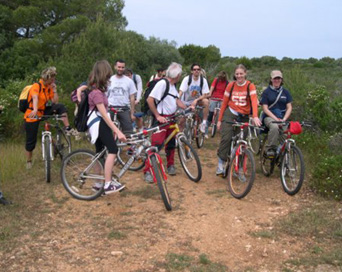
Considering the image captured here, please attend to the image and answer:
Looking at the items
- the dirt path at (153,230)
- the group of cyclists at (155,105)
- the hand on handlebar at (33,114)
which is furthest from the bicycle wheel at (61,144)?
the dirt path at (153,230)

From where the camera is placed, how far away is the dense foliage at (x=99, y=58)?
8375 mm

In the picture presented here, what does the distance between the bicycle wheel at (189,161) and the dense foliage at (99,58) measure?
1.90m

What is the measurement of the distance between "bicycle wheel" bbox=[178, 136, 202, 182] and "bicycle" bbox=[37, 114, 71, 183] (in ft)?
7.35

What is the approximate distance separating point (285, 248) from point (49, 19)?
25.1m

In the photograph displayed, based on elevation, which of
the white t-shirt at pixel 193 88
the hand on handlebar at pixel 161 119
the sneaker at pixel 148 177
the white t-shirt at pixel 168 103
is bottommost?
the sneaker at pixel 148 177

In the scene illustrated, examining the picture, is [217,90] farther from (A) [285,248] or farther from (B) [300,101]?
(A) [285,248]

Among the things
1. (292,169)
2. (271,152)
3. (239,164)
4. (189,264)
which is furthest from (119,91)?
(189,264)

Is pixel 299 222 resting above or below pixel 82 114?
below

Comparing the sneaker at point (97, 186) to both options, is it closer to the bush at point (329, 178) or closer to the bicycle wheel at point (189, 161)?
the bicycle wheel at point (189, 161)

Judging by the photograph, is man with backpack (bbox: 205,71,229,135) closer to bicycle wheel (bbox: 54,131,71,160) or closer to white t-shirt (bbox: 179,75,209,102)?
white t-shirt (bbox: 179,75,209,102)

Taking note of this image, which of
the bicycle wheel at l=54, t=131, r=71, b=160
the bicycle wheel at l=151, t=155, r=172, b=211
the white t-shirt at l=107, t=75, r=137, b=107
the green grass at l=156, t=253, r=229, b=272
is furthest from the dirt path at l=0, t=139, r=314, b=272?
the white t-shirt at l=107, t=75, r=137, b=107

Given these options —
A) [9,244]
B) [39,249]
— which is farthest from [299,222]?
[9,244]

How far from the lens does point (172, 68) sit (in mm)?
6086

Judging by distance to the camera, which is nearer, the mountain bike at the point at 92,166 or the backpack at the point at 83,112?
the backpack at the point at 83,112
